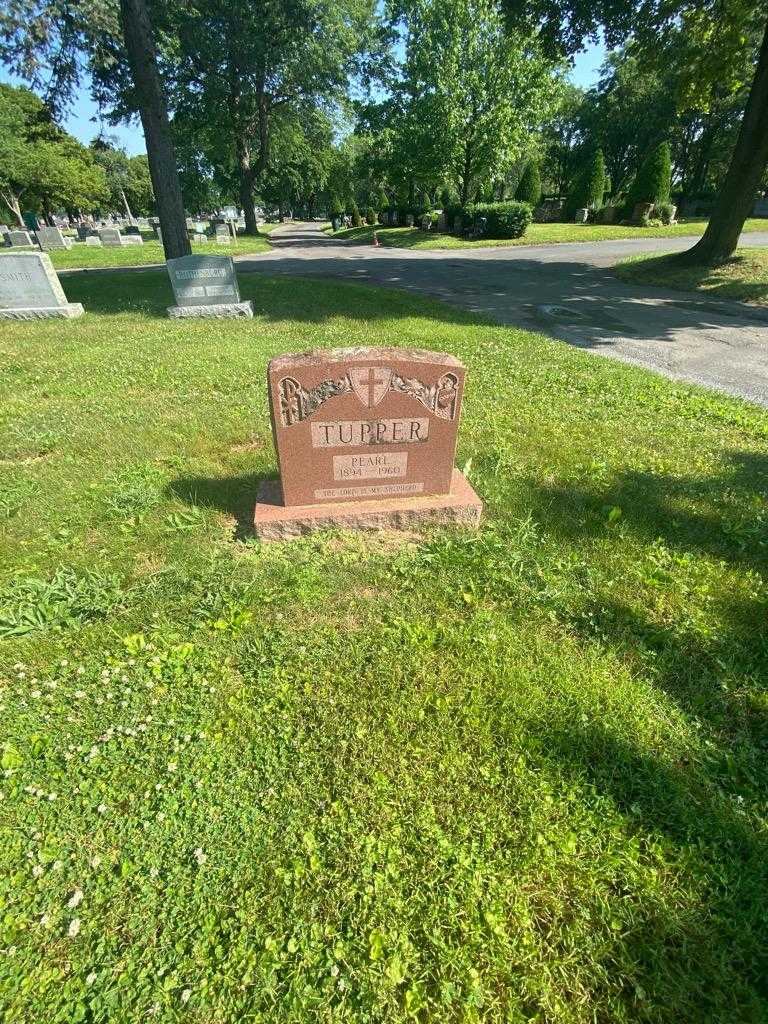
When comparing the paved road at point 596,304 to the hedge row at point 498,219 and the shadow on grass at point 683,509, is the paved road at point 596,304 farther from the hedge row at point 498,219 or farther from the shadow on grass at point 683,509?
the hedge row at point 498,219

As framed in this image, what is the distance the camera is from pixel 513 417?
5.49m

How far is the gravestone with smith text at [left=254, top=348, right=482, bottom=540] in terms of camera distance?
3115mm

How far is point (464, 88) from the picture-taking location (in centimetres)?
2672

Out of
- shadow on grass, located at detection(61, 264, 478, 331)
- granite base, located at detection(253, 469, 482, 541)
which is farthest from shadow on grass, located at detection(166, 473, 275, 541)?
shadow on grass, located at detection(61, 264, 478, 331)

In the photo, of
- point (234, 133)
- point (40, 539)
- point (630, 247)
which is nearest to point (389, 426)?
point (40, 539)

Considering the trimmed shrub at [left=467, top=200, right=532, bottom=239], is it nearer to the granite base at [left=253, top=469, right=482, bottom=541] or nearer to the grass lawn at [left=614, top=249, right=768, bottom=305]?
the grass lawn at [left=614, top=249, right=768, bottom=305]

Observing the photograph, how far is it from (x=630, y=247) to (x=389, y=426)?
2287 centimetres

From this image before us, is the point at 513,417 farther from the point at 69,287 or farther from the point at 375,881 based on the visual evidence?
the point at 69,287

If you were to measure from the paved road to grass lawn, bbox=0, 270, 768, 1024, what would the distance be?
4.07 meters

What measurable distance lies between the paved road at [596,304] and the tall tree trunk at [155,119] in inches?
216

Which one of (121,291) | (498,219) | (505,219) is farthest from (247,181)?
(121,291)

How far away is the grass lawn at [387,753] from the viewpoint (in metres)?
1.58

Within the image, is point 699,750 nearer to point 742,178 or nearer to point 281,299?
point 281,299

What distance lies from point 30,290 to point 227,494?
10.0 m
